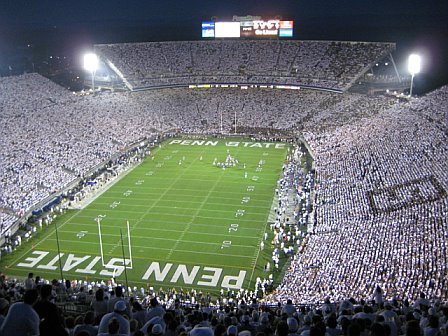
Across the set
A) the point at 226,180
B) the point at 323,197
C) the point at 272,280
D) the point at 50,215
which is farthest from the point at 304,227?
the point at 50,215

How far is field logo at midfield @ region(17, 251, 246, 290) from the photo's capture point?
18750 millimetres

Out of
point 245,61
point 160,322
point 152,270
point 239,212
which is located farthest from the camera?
point 245,61

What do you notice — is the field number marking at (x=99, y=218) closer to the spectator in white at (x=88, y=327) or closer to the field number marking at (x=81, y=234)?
the field number marking at (x=81, y=234)

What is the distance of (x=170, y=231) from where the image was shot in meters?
23.3

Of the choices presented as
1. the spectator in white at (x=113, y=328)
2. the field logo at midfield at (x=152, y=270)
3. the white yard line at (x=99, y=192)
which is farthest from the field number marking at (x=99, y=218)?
the spectator in white at (x=113, y=328)

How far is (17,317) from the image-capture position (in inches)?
174

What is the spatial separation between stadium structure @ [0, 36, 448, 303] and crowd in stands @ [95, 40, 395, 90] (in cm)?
18

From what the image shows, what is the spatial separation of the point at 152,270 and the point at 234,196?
9349 mm

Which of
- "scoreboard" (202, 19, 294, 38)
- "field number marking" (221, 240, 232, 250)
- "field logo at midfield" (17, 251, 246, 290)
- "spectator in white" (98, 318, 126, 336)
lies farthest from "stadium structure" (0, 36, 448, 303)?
"spectator in white" (98, 318, 126, 336)

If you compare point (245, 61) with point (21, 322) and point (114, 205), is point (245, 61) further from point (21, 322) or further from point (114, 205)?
point (21, 322)

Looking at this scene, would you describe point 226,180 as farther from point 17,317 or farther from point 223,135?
point 17,317

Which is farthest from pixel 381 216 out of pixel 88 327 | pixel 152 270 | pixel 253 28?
pixel 253 28

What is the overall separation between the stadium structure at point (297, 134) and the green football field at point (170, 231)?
1.94 meters

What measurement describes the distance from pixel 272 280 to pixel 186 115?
101 ft
